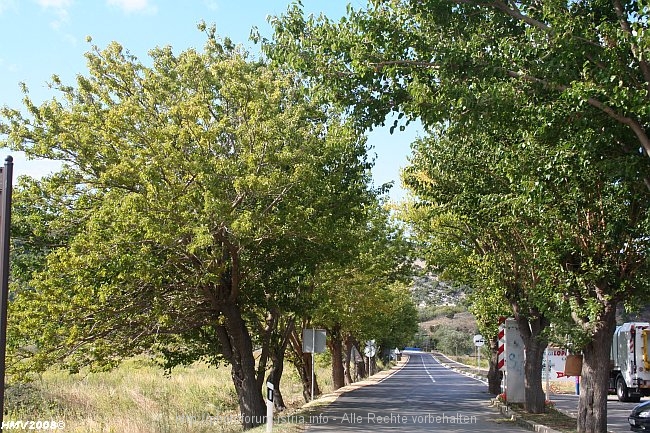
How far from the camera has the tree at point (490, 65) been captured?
10117 mm

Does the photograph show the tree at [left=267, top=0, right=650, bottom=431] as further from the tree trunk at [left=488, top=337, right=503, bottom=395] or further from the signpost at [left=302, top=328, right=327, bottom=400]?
the tree trunk at [left=488, top=337, right=503, bottom=395]

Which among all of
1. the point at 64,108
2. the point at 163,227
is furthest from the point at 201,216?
the point at 64,108

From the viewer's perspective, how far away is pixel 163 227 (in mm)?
14938

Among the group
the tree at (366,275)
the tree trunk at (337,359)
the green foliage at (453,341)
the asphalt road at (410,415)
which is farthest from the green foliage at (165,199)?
the green foliage at (453,341)

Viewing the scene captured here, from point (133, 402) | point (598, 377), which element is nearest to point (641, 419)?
point (598, 377)

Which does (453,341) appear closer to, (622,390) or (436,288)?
(436,288)

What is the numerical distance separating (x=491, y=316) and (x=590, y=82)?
62.9 ft

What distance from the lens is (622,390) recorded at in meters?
33.0

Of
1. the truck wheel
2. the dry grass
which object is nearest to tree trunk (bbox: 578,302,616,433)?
the dry grass

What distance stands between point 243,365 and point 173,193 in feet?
22.9

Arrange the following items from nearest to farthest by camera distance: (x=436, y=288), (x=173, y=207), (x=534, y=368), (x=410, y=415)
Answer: (x=173, y=207) < (x=534, y=368) < (x=410, y=415) < (x=436, y=288)

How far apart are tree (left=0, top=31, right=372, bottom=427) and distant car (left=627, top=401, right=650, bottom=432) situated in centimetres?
840

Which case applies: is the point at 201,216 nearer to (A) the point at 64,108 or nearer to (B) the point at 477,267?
(A) the point at 64,108

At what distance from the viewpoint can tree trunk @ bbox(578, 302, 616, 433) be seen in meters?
15.6
